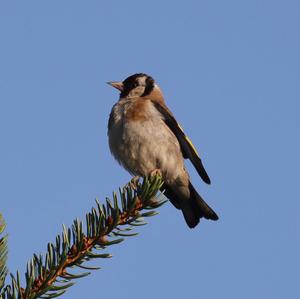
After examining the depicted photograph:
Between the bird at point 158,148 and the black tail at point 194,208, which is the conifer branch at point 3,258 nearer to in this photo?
the bird at point 158,148

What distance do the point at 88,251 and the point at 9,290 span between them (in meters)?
0.38

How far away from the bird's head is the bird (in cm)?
38

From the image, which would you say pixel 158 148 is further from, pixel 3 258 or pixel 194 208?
pixel 3 258

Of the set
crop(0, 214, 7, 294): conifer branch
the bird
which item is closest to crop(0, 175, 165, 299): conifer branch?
crop(0, 214, 7, 294): conifer branch

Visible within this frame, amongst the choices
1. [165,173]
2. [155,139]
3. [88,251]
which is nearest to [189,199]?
[165,173]

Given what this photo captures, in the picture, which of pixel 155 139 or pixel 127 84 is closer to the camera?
pixel 155 139

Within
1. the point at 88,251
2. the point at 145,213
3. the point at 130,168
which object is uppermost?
the point at 130,168

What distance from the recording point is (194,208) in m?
6.42

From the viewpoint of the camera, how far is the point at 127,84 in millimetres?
7559

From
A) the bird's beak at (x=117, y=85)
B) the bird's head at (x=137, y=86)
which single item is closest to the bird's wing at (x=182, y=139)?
the bird's head at (x=137, y=86)

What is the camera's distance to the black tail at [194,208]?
6.25m

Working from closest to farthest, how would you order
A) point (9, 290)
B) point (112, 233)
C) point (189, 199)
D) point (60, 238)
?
point (9, 290), point (60, 238), point (112, 233), point (189, 199)

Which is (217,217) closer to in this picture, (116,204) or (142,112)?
(142,112)

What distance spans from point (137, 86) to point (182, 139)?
122 cm
